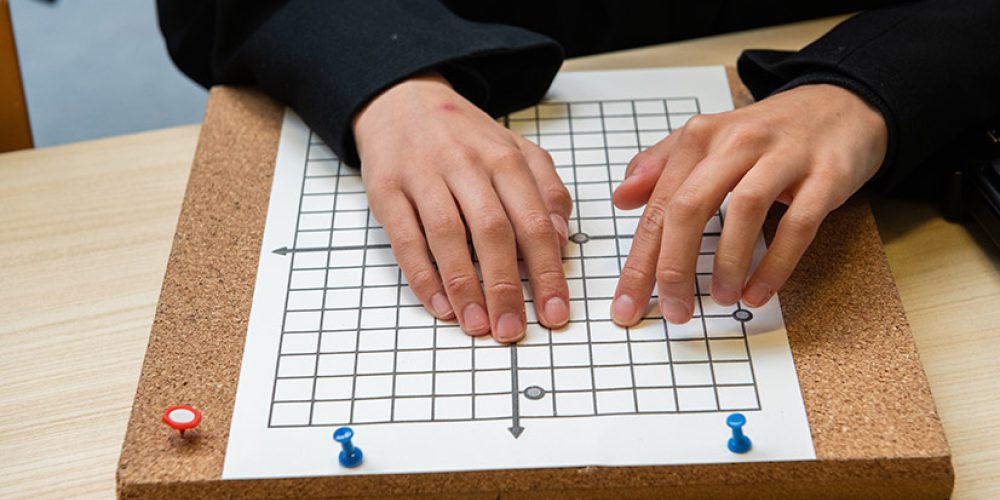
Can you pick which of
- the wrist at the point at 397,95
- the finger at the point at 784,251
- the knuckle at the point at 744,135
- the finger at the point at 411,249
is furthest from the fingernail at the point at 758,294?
the wrist at the point at 397,95

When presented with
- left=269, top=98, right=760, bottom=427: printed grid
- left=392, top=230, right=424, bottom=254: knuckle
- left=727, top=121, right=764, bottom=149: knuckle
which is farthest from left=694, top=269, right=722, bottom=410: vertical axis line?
left=392, top=230, right=424, bottom=254: knuckle

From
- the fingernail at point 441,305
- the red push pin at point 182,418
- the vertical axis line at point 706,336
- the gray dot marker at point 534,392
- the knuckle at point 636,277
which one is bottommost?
the vertical axis line at point 706,336

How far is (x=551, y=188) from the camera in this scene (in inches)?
33.7

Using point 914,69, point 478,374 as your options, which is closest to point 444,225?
point 478,374

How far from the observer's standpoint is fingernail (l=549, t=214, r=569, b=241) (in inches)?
32.7

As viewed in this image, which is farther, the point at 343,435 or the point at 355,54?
the point at 355,54

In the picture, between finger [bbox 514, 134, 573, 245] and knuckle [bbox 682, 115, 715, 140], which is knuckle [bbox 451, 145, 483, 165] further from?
knuckle [bbox 682, 115, 715, 140]

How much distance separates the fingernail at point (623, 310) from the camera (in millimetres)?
759

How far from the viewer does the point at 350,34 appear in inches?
38.5

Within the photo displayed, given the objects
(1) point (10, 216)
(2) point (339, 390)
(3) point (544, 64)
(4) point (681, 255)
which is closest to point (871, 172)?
(4) point (681, 255)

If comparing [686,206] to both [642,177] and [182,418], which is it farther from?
[182,418]

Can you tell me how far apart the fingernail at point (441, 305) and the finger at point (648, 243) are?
0.12 meters

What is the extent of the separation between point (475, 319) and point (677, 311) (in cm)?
14

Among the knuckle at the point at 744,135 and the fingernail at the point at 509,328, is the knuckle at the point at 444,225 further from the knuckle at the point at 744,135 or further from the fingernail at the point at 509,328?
the knuckle at the point at 744,135
